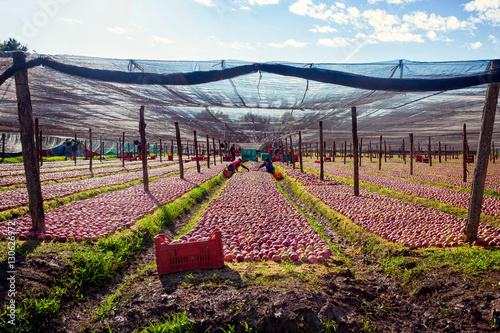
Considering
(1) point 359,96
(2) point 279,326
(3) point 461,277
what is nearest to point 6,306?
(2) point 279,326

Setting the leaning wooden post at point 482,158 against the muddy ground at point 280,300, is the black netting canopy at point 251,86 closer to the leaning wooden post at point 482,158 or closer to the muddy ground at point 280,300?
the leaning wooden post at point 482,158

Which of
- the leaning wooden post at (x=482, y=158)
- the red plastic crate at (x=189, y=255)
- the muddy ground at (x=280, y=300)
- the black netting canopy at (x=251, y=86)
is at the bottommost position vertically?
the muddy ground at (x=280, y=300)

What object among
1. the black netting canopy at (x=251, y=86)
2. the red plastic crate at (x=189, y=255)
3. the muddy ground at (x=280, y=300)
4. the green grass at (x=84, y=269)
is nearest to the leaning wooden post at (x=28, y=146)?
the black netting canopy at (x=251, y=86)

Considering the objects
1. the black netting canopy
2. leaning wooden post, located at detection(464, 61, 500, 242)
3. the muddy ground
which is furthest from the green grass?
leaning wooden post, located at detection(464, 61, 500, 242)

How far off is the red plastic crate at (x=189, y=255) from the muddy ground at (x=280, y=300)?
13 centimetres

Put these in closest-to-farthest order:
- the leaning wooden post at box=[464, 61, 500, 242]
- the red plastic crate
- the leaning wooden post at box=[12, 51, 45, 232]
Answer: the red plastic crate → the leaning wooden post at box=[464, 61, 500, 242] → the leaning wooden post at box=[12, 51, 45, 232]

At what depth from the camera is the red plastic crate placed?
13.9 feet

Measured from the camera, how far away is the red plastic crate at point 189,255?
13.9ft

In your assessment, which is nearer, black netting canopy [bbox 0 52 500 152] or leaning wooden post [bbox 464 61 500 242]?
black netting canopy [bbox 0 52 500 152]

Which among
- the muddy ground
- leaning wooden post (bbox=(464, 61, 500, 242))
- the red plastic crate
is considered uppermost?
leaning wooden post (bbox=(464, 61, 500, 242))

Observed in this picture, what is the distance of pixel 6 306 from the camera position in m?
3.11

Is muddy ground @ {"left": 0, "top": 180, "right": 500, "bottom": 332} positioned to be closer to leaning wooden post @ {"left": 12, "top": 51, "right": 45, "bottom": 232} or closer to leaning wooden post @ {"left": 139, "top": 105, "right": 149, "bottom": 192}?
leaning wooden post @ {"left": 12, "top": 51, "right": 45, "bottom": 232}

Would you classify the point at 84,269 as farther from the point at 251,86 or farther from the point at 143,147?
the point at 143,147

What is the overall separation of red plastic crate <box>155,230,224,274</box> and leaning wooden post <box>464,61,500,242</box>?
15.9 ft
